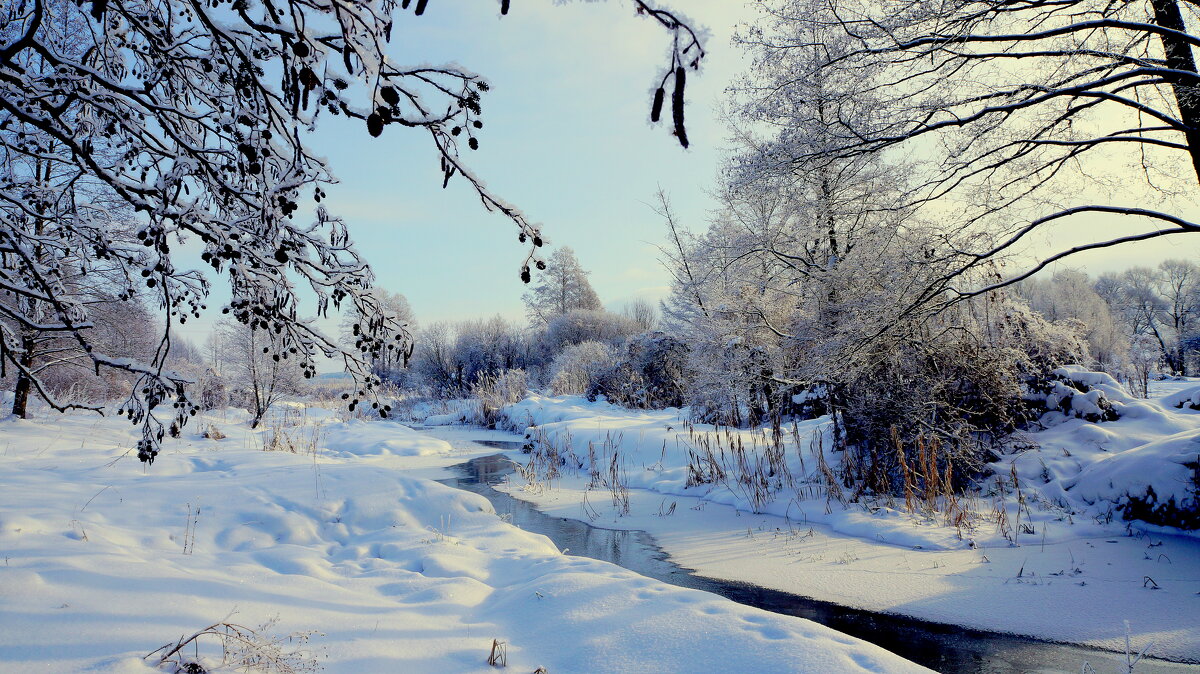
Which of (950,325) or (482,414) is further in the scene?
(482,414)

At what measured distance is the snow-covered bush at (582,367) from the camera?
2231 cm

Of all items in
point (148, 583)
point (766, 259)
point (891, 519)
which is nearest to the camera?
point (148, 583)

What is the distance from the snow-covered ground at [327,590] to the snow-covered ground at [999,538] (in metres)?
1.97

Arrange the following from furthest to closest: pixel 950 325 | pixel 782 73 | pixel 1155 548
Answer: pixel 782 73 → pixel 950 325 → pixel 1155 548

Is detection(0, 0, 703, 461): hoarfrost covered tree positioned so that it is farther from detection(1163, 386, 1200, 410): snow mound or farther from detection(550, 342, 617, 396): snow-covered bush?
detection(550, 342, 617, 396): snow-covered bush

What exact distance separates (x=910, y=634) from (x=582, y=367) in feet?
68.1

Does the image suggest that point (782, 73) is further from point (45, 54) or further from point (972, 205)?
point (45, 54)

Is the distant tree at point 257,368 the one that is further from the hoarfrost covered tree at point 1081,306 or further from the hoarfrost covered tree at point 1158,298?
the hoarfrost covered tree at point 1158,298

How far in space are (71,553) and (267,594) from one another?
107cm

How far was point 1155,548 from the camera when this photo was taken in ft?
17.5

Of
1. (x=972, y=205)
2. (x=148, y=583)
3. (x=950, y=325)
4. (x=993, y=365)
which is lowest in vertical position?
(x=148, y=583)

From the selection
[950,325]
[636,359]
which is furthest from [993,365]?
[636,359]

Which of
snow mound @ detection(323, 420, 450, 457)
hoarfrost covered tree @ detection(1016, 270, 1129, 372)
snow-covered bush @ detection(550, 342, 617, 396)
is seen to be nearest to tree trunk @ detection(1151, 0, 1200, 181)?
snow mound @ detection(323, 420, 450, 457)

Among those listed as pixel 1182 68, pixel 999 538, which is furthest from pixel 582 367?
pixel 1182 68
